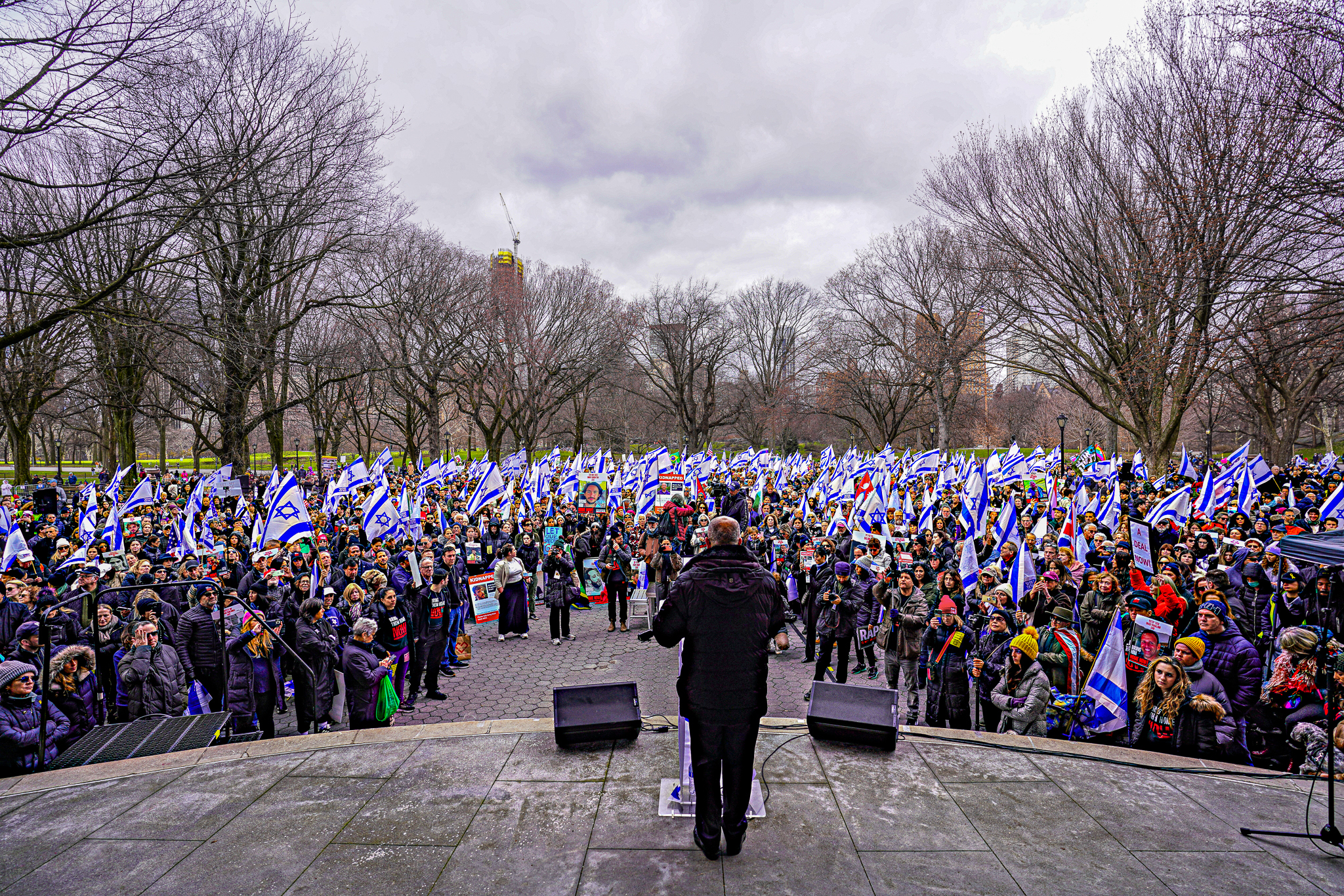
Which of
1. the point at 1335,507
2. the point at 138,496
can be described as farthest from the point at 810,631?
the point at 138,496

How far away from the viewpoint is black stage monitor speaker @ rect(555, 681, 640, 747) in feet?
18.0

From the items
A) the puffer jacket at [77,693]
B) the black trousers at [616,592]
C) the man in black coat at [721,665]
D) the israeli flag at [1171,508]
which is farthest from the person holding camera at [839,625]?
the israeli flag at [1171,508]

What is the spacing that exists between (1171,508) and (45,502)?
83.6ft

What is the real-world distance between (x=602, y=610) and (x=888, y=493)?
7732 mm

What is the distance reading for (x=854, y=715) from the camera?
5.62 meters

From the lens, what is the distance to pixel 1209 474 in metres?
14.2

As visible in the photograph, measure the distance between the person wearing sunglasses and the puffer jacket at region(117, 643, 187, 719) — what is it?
83cm

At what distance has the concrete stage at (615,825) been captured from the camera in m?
3.82

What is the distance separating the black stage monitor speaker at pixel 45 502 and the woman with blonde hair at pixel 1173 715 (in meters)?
21.8

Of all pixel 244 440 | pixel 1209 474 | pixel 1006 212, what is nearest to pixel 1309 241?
pixel 1209 474

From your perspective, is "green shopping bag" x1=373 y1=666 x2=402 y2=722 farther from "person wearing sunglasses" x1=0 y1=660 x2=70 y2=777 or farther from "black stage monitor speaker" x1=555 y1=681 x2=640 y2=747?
"person wearing sunglasses" x1=0 y1=660 x2=70 y2=777

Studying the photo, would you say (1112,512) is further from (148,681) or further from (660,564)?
(148,681)

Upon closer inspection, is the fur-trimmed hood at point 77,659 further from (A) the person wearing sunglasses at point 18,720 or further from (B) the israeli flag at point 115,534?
(B) the israeli flag at point 115,534

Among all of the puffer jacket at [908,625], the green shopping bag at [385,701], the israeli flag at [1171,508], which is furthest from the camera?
the israeli flag at [1171,508]
